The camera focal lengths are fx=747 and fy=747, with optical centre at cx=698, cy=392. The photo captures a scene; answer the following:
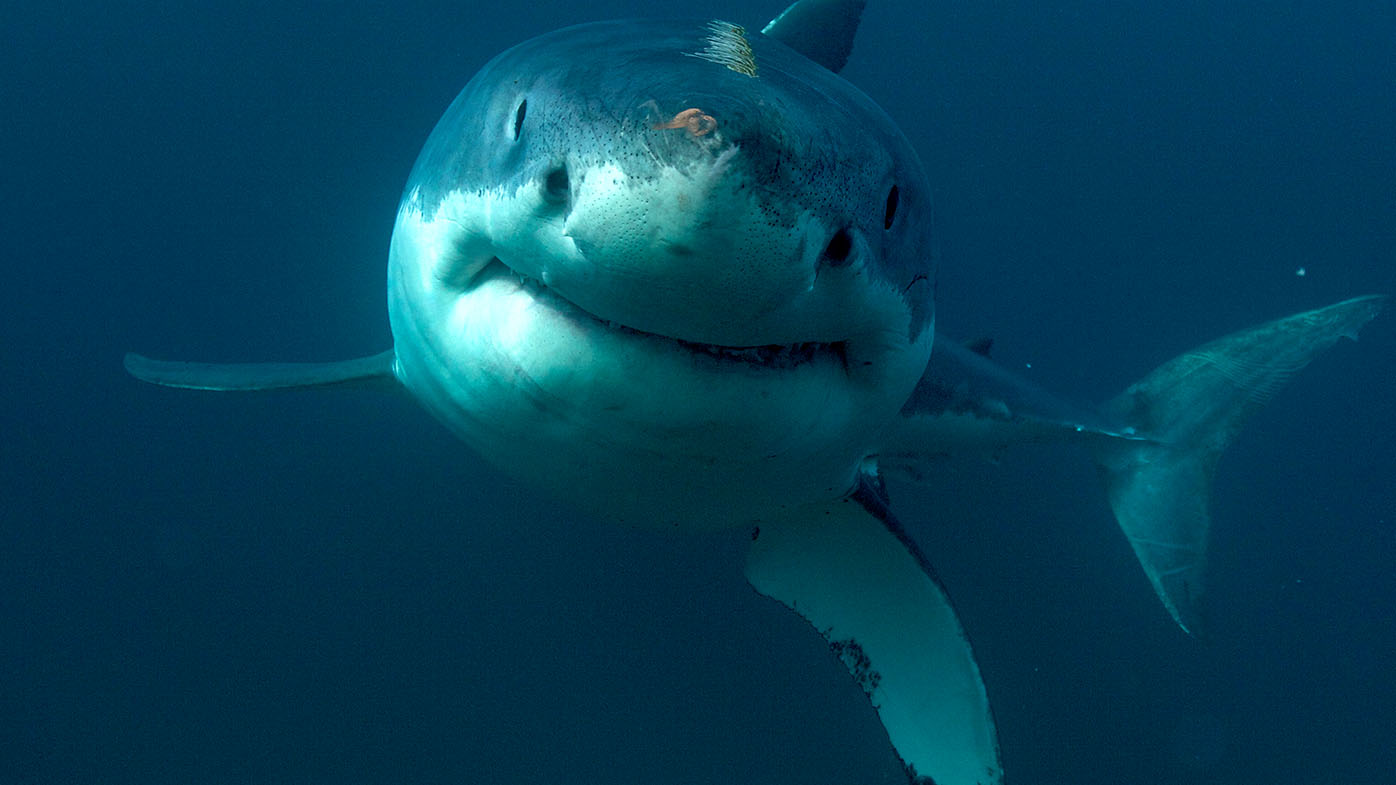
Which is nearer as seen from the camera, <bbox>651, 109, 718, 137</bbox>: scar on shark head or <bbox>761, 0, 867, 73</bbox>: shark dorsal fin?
<bbox>651, 109, 718, 137</bbox>: scar on shark head

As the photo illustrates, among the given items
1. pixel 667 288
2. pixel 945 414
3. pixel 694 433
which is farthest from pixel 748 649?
pixel 667 288

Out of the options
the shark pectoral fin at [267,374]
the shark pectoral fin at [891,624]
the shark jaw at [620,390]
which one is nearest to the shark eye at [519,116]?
the shark jaw at [620,390]

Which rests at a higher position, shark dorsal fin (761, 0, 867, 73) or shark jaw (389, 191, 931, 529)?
shark dorsal fin (761, 0, 867, 73)

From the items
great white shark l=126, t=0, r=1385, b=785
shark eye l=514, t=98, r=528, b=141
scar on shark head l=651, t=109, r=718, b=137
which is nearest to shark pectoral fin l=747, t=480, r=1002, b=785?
great white shark l=126, t=0, r=1385, b=785

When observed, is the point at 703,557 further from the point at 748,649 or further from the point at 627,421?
the point at 627,421

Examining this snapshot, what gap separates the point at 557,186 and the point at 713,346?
0.44 meters

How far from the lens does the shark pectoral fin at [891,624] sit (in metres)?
3.46

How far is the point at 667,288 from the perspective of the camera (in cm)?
122

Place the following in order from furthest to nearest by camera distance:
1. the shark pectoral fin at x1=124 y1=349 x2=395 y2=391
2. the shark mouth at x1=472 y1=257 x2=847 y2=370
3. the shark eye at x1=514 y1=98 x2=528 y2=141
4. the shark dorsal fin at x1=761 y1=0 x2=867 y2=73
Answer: the shark dorsal fin at x1=761 y1=0 x2=867 y2=73
the shark pectoral fin at x1=124 y1=349 x2=395 y2=391
the shark eye at x1=514 y1=98 x2=528 y2=141
the shark mouth at x1=472 y1=257 x2=847 y2=370

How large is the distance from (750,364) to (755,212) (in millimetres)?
523

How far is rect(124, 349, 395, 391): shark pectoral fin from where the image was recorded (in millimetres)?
3918

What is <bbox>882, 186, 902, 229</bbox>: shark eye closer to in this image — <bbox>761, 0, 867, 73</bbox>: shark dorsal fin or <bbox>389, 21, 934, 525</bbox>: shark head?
→ <bbox>389, 21, 934, 525</bbox>: shark head

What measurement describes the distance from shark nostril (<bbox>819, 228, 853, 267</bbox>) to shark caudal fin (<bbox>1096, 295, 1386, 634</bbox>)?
556 centimetres

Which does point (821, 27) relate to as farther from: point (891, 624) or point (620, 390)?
point (620, 390)
